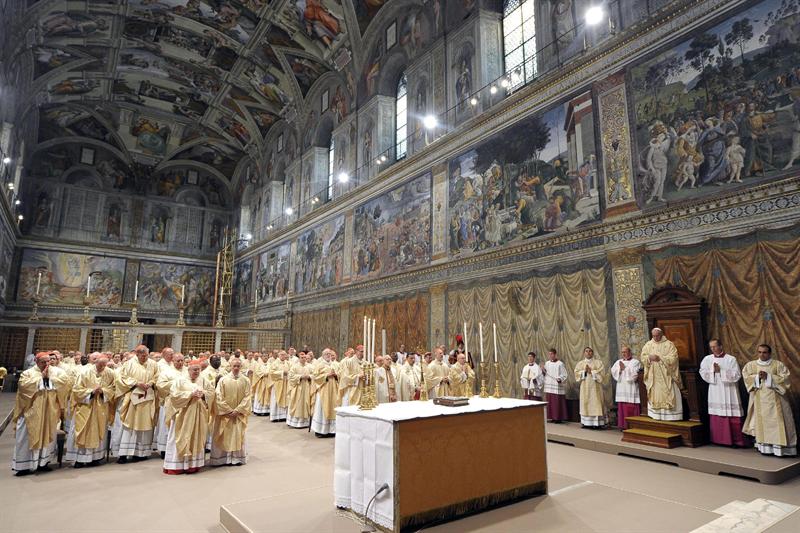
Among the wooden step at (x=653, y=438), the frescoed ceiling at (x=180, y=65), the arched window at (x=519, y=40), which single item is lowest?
the wooden step at (x=653, y=438)

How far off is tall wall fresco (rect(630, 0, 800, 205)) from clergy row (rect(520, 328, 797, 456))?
9.66 feet

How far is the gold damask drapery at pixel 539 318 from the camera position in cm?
1005

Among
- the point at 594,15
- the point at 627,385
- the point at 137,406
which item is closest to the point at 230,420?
the point at 137,406

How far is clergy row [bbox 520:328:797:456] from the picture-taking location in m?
7.05

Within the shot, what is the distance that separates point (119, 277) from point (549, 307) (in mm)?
28322

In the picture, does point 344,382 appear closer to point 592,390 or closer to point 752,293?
point 592,390

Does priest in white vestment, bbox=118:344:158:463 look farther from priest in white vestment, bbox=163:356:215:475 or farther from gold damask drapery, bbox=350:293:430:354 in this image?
gold damask drapery, bbox=350:293:430:354

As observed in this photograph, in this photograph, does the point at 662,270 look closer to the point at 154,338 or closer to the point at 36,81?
the point at 36,81

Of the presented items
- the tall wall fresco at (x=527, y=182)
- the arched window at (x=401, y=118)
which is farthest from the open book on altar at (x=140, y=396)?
the arched window at (x=401, y=118)

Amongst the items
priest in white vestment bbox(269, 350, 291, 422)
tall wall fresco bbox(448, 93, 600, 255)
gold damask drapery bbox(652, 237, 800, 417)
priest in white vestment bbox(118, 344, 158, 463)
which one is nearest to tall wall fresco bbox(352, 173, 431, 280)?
tall wall fresco bbox(448, 93, 600, 255)

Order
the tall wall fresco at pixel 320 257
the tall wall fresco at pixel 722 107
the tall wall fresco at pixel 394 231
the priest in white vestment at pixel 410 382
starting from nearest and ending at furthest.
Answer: the tall wall fresco at pixel 722 107, the priest in white vestment at pixel 410 382, the tall wall fresco at pixel 394 231, the tall wall fresco at pixel 320 257

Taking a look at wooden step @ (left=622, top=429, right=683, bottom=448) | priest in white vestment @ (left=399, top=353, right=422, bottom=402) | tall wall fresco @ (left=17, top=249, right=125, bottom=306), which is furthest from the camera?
tall wall fresco @ (left=17, top=249, right=125, bottom=306)

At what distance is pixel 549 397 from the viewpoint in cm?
1041

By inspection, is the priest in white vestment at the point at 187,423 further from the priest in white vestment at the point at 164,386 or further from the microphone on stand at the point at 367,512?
the microphone on stand at the point at 367,512
